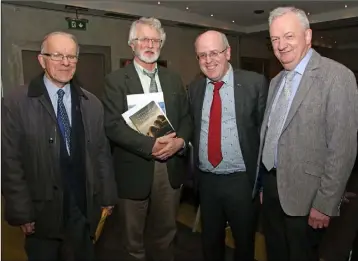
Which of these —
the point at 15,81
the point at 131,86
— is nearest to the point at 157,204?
the point at 131,86

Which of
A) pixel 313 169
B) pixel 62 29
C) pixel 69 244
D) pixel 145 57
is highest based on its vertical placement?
pixel 62 29

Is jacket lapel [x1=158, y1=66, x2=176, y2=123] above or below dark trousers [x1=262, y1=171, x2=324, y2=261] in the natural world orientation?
above

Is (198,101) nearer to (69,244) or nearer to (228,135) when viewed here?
(228,135)

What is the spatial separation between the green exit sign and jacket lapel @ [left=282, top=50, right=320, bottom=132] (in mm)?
5767

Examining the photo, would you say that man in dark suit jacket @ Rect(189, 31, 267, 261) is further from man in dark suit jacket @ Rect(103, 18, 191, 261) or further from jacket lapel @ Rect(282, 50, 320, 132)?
jacket lapel @ Rect(282, 50, 320, 132)

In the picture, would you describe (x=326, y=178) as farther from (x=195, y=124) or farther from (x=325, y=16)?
(x=325, y=16)

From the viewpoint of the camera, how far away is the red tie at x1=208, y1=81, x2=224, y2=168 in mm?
2146

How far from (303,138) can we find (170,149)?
0.74m

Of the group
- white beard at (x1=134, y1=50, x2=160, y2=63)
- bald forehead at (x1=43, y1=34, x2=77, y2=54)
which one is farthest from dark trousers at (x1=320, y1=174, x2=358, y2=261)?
bald forehead at (x1=43, y1=34, x2=77, y2=54)

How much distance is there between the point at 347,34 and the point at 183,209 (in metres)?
7.29

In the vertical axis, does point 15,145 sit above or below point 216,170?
above

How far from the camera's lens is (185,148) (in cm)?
221

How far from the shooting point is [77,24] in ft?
22.1

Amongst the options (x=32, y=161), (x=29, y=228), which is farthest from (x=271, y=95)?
(x=29, y=228)
